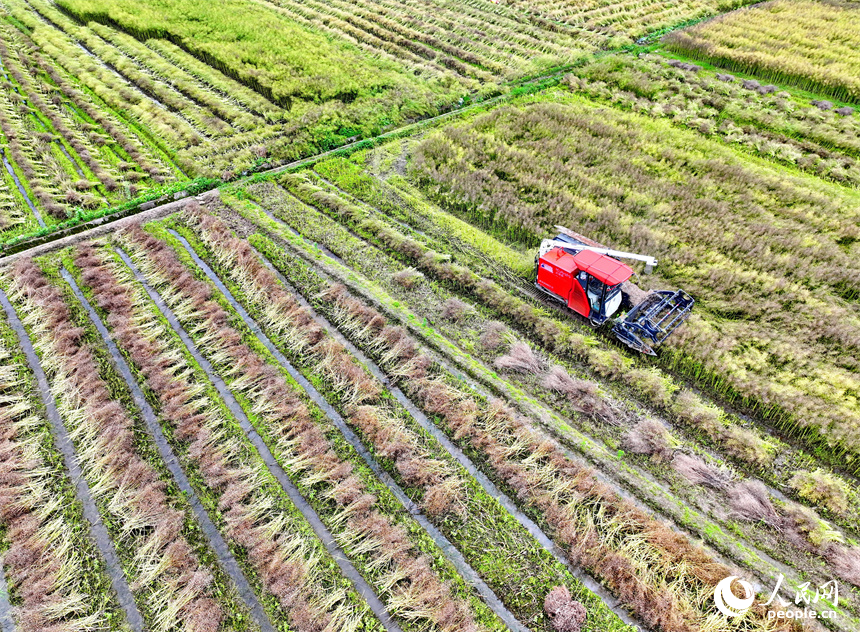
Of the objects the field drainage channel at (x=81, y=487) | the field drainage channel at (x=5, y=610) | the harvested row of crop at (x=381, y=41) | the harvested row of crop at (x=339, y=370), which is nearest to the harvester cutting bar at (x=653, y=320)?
the harvested row of crop at (x=339, y=370)

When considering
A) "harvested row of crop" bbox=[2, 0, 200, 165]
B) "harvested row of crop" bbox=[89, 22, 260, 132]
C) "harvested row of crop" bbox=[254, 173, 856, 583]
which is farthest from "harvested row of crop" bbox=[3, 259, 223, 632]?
"harvested row of crop" bbox=[89, 22, 260, 132]

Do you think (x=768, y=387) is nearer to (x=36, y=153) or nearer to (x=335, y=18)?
(x=36, y=153)

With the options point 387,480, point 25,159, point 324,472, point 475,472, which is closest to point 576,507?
point 475,472

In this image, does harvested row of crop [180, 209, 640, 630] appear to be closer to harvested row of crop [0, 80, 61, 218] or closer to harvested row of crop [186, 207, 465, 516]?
harvested row of crop [186, 207, 465, 516]

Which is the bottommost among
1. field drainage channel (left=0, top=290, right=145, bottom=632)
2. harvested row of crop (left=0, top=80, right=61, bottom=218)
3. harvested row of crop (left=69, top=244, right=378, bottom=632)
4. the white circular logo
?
field drainage channel (left=0, top=290, right=145, bottom=632)

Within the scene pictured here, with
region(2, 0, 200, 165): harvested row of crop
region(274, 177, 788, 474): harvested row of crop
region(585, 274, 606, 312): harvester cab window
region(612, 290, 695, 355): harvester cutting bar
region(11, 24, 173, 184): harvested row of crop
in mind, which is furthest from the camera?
region(2, 0, 200, 165): harvested row of crop

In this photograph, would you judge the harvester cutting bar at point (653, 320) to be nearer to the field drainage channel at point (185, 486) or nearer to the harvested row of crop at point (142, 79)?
the field drainage channel at point (185, 486)

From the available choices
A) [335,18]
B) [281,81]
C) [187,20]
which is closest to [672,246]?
[281,81]
